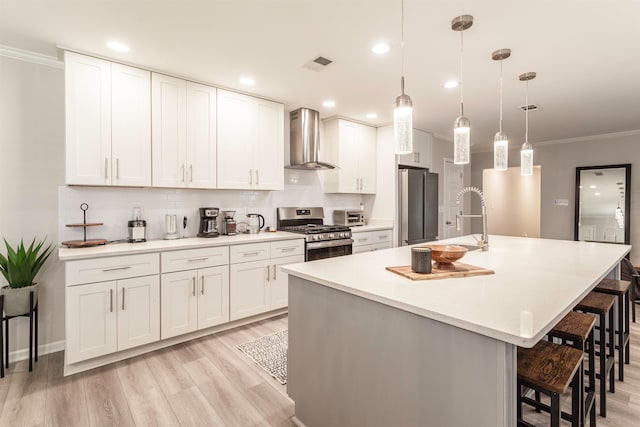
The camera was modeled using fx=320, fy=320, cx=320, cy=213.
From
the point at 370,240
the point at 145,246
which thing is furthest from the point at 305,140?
the point at 145,246

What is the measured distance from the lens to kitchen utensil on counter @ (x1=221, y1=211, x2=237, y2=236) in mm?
3521

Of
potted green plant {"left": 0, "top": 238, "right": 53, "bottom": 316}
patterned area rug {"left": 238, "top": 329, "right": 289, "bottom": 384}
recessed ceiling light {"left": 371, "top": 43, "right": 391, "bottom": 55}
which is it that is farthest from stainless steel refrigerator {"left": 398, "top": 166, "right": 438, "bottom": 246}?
potted green plant {"left": 0, "top": 238, "right": 53, "bottom": 316}

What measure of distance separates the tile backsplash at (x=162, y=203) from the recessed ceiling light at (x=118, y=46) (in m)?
1.19

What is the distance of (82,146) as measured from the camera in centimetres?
254

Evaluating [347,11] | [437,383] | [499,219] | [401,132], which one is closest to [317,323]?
[437,383]

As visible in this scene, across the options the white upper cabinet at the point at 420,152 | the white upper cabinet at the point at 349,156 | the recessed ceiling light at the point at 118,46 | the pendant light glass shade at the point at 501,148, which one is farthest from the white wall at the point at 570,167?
the recessed ceiling light at the point at 118,46

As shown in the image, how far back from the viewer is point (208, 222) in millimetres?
3344

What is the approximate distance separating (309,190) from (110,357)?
2925 mm

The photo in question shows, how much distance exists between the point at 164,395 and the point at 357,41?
2795mm

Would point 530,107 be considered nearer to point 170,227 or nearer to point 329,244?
point 329,244

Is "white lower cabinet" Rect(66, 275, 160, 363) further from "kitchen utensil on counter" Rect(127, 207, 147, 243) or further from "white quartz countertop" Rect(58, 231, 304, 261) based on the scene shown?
"kitchen utensil on counter" Rect(127, 207, 147, 243)

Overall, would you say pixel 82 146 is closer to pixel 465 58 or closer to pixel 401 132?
pixel 401 132

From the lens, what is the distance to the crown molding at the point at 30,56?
249 centimetres

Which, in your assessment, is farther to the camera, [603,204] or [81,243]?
[603,204]
